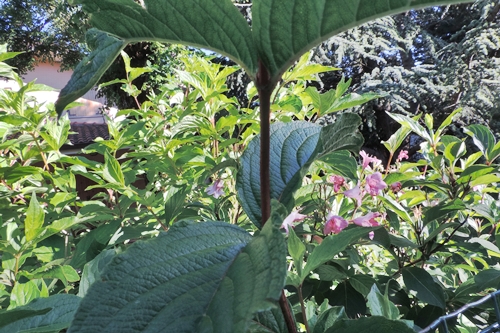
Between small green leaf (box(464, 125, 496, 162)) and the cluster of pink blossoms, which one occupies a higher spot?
small green leaf (box(464, 125, 496, 162))

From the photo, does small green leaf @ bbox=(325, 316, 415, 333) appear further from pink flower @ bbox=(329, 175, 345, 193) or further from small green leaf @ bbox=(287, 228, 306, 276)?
pink flower @ bbox=(329, 175, 345, 193)

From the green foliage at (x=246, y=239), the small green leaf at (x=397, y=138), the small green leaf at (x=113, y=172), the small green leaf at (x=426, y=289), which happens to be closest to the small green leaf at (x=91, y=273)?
the green foliage at (x=246, y=239)

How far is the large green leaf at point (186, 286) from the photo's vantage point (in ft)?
0.56

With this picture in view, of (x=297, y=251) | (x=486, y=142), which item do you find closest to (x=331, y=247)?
(x=297, y=251)

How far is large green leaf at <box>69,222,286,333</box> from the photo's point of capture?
0.17 metres

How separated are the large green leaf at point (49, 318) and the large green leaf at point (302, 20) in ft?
0.94

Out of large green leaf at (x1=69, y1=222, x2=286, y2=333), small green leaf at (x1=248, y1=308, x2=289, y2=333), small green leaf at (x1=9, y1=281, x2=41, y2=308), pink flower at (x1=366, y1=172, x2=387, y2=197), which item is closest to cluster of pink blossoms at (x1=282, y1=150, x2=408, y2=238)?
pink flower at (x1=366, y1=172, x2=387, y2=197)

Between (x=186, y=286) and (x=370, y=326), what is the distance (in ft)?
0.53

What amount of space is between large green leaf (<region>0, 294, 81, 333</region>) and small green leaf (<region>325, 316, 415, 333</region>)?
23cm

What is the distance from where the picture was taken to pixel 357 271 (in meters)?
0.84

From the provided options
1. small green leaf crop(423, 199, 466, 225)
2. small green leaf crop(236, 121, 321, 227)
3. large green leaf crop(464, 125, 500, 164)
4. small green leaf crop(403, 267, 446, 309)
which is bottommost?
small green leaf crop(403, 267, 446, 309)

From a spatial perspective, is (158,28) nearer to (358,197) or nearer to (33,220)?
(33,220)

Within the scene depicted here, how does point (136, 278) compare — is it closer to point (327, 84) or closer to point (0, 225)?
point (0, 225)

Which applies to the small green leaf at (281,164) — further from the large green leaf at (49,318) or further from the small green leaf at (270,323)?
the large green leaf at (49,318)
